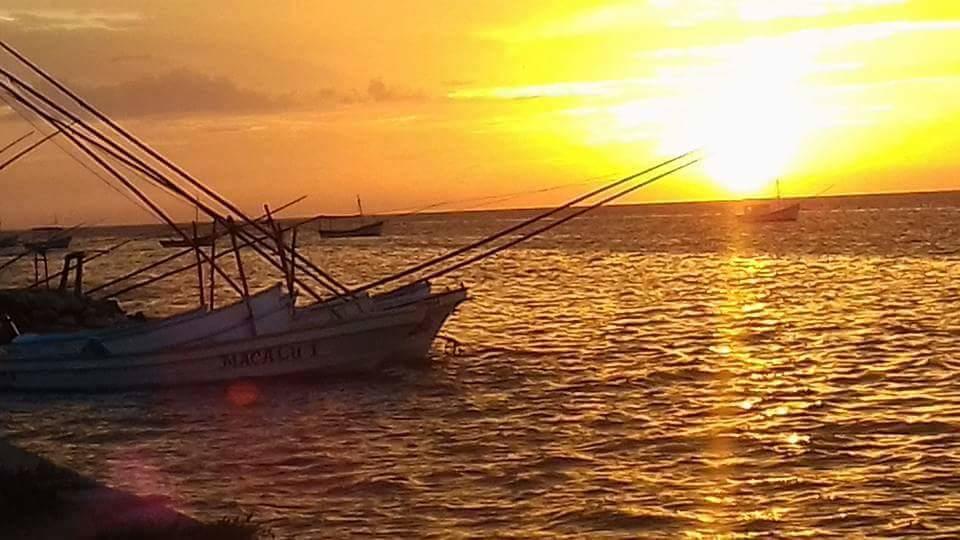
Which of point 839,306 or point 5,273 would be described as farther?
point 5,273

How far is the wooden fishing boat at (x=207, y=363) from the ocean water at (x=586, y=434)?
44 cm

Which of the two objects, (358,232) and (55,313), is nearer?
(55,313)

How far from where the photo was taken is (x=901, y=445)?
780 inches

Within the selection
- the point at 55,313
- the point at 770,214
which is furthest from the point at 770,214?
the point at 55,313

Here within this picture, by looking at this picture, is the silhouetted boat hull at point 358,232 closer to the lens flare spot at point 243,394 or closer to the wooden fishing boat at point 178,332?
the wooden fishing boat at point 178,332

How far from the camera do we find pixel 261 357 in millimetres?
28547

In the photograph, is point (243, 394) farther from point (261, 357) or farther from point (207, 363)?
point (207, 363)

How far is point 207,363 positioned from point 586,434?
1000 cm

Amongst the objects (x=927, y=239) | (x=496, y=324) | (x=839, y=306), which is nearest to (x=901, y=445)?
(x=496, y=324)

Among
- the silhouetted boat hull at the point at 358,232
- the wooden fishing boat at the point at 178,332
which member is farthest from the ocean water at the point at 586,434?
the silhouetted boat hull at the point at 358,232

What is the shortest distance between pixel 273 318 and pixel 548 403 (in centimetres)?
658

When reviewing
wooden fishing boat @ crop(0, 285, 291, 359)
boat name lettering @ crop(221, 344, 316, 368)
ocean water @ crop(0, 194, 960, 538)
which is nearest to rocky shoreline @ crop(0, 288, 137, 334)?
wooden fishing boat @ crop(0, 285, 291, 359)

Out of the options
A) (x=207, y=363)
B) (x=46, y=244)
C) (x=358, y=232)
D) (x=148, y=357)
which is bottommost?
(x=207, y=363)

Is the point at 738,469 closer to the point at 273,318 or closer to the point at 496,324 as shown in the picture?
the point at 273,318
